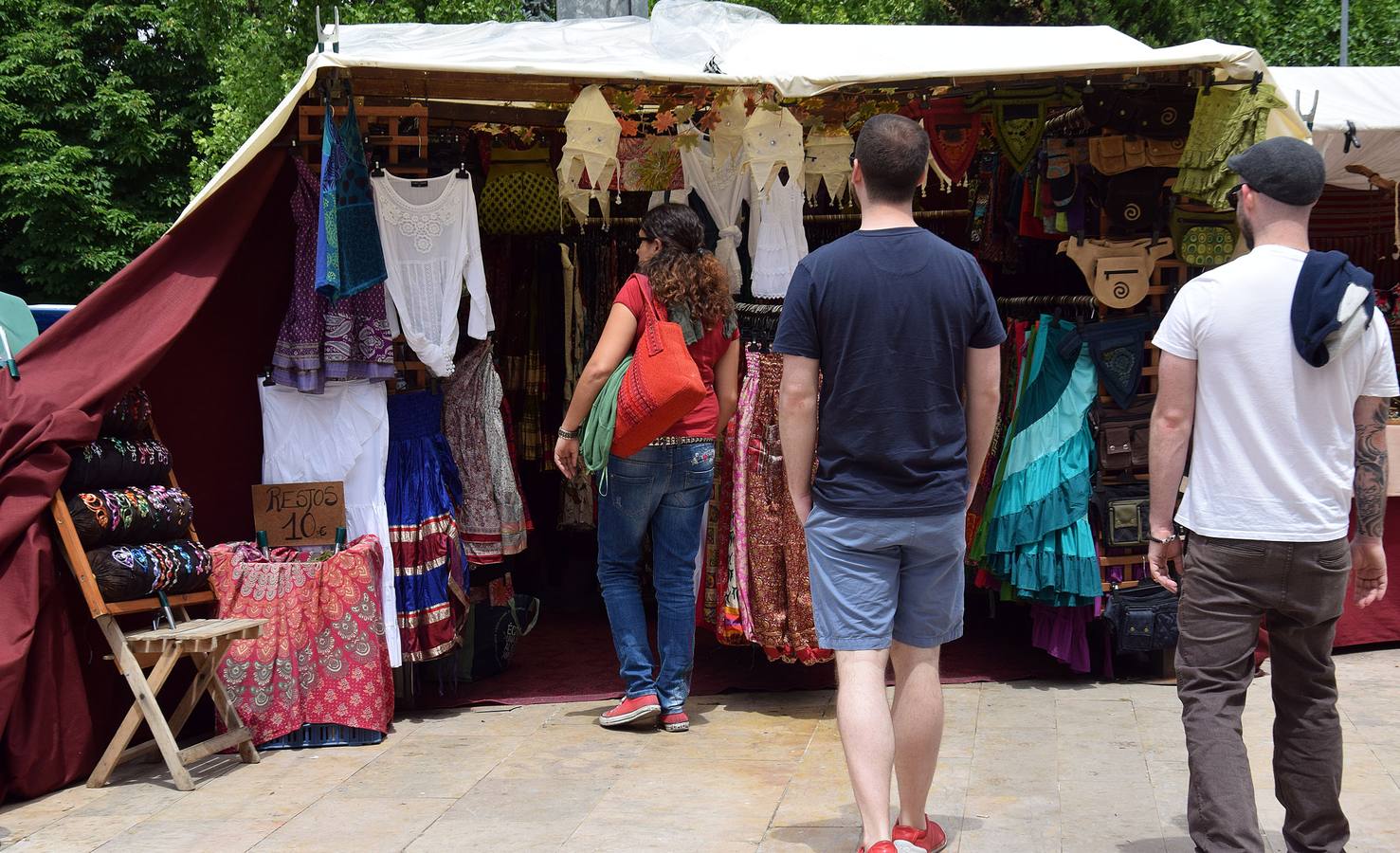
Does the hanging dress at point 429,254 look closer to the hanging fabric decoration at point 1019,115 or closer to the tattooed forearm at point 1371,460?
the hanging fabric decoration at point 1019,115

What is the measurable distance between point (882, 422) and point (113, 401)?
8.58 feet

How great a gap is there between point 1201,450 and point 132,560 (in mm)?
3204

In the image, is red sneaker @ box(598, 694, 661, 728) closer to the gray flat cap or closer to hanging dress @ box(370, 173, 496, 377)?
hanging dress @ box(370, 173, 496, 377)

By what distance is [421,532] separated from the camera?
5074mm

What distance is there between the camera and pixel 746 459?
17.4ft

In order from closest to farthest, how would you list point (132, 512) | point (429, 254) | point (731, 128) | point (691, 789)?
point (691, 789) → point (132, 512) → point (429, 254) → point (731, 128)

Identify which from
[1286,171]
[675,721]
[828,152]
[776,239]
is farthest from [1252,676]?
[828,152]

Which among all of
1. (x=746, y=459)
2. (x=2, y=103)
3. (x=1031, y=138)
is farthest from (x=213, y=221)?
(x=2, y=103)

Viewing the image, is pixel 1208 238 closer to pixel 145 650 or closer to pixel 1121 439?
pixel 1121 439

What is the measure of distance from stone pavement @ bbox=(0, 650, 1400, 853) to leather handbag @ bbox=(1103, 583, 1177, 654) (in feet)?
0.76

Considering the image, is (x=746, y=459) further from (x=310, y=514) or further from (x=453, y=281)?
(x=310, y=514)

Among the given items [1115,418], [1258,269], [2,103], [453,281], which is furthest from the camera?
[2,103]

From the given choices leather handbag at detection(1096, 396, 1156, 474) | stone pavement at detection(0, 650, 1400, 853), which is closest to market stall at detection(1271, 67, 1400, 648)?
stone pavement at detection(0, 650, 1400, 853)

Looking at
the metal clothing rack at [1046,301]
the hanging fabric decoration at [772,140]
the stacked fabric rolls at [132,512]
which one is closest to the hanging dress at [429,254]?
the stacked fabric rolls at [132,512]
